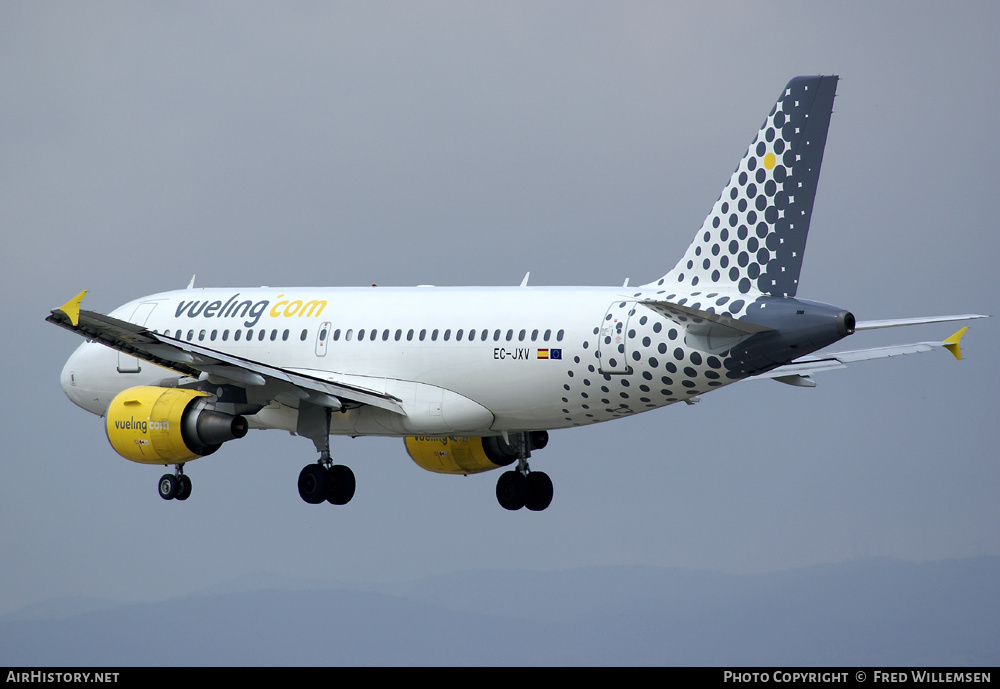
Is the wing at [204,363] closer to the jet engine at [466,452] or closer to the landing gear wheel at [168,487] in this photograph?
the jet engine at [466,452]

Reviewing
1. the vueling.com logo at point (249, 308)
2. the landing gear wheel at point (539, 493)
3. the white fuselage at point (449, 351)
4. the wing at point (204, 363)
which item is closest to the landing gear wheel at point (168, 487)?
the white fuselage at point (449, 351)

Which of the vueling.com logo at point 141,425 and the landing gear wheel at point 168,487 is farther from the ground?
the vueling.com logo at point 141,425

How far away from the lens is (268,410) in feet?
121

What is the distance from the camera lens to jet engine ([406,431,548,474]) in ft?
127

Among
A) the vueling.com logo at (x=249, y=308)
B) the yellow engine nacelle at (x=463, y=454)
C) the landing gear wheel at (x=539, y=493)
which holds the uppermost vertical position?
the vueling.com logo at (x=249, y=308)

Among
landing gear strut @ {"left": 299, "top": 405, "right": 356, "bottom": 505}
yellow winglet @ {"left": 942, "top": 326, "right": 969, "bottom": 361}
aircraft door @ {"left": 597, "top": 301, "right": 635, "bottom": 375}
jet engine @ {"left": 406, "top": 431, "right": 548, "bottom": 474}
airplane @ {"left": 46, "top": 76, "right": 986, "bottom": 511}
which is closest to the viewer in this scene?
airplane @ {"left": 46, "top": 76, "right": 986, "bottom": 511}

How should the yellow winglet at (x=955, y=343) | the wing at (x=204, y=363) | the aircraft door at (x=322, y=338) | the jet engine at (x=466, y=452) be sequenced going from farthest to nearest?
the jet engine at (x=466, y=452), the aircraft door at (x=322, y=338), the yellow winglet at (x=955, y=343), the wing at (x=204, y=363)

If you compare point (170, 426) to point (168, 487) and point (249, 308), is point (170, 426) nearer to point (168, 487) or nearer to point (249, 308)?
point (168, 487)

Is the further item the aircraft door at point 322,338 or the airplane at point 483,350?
the aircraft door at point 322,338

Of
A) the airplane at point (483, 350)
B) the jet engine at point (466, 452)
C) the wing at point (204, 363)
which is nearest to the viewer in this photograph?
the airplane at point (483, 350)

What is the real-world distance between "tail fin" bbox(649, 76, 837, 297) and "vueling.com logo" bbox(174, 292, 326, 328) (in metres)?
11.5

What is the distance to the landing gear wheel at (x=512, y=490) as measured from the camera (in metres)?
37.9

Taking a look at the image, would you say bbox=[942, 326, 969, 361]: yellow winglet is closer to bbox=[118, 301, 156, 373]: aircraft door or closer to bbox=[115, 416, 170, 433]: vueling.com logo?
bbox=[115, 416, 170, 433]: vueling.com logo

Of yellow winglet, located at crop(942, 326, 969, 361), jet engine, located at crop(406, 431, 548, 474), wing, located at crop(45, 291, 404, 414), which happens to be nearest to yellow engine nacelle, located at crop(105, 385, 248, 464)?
wing, located at crop(45, 291, 404, 414)
